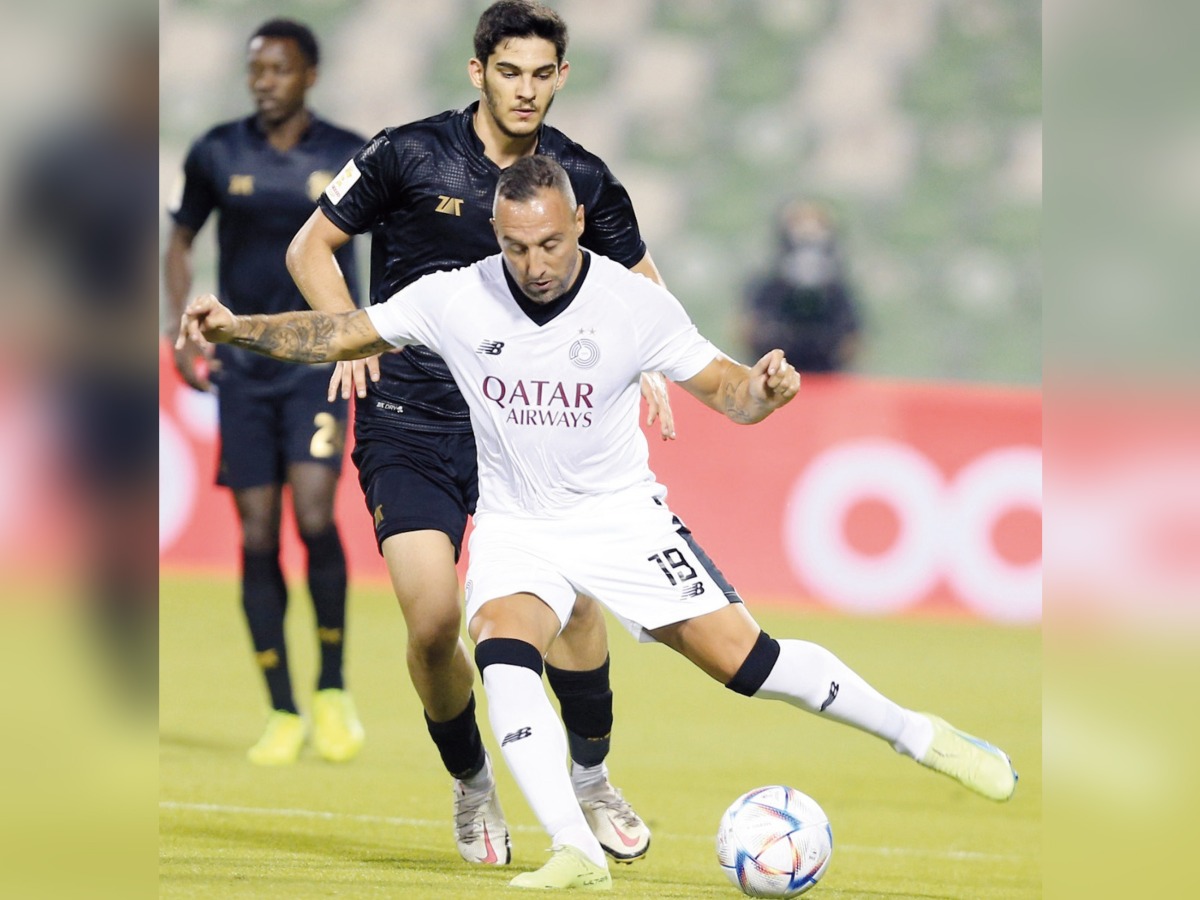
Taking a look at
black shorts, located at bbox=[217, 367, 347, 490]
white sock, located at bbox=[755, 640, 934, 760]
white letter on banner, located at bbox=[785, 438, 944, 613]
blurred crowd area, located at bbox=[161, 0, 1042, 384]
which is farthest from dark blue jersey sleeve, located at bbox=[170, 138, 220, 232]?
Result: blurred crowd area, located at bbox=[161, 0, 1042, 384]

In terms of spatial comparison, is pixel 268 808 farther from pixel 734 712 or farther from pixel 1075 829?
pixel 1075 829

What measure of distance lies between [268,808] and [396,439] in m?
1.55

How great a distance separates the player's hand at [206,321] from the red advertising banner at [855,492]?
266 inches

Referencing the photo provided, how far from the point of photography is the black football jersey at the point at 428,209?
4777mm

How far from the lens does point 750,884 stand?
3.99 m

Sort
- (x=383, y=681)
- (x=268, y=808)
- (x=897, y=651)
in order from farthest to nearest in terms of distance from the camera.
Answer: (x=897, y=651), (x=383, y=681), (x=268, y=808)

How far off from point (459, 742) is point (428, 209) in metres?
1.44

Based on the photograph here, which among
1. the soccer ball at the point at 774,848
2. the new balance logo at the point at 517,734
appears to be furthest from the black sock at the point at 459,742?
the soccer ball at the point at 774,848

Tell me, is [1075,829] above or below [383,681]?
above

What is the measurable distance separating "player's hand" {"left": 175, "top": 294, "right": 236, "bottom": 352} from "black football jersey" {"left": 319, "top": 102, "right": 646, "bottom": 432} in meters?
1.05

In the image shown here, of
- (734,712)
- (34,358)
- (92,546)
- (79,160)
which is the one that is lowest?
(734,712)

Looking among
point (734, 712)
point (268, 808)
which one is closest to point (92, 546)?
point (268, 808)

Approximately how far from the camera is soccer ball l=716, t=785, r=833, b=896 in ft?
13.0

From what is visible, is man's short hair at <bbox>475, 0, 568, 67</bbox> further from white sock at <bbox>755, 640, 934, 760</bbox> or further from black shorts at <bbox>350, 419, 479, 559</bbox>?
white sock at <bbox>755, 640, 934, 760</bbox>
